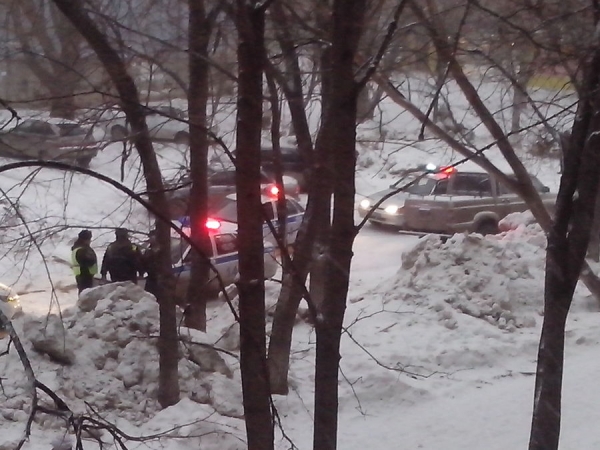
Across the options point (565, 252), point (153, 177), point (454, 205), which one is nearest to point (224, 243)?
point (153, 177)

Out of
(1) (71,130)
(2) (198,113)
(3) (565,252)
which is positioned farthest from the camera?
(1) (71,130)

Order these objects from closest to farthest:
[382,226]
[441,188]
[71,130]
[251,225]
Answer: [251,225]
[71,130]
[441,188]
[382,226]

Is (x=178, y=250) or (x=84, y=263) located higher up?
(x=178, y=250)

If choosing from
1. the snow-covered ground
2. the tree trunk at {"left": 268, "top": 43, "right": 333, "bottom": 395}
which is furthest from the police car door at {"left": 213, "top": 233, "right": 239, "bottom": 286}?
the tree trunk at {"left": 268, "top": 43, "right": 333, "bottom": 395}

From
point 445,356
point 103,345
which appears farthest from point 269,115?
point 445,356

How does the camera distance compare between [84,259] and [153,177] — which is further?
[84,259]

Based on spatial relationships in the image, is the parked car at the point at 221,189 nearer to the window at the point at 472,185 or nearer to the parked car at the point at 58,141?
the parked car at the point at 58,141

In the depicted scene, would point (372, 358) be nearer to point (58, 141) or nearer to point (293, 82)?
point (293, 82)

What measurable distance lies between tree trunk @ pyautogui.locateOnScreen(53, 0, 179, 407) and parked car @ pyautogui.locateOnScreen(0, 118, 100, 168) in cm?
54

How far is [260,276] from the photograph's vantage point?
417 centimetres

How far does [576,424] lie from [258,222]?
544cm

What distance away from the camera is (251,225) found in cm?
412

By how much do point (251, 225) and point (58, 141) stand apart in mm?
4948

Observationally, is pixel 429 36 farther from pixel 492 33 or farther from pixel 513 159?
pixel 513 159
